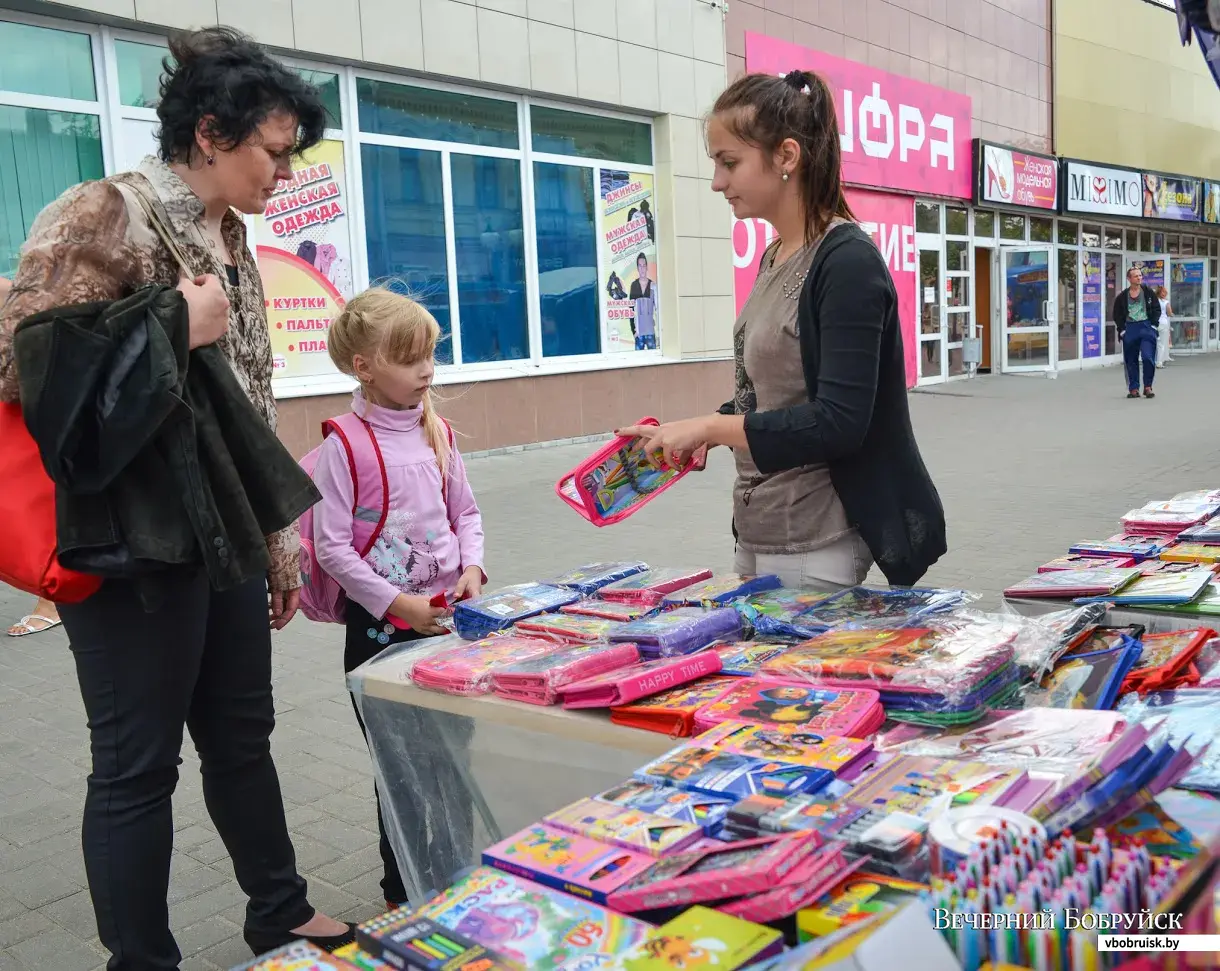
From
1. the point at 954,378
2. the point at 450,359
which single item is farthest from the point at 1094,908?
the point at 954,378

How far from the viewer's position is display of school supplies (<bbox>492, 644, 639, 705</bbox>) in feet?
6.77

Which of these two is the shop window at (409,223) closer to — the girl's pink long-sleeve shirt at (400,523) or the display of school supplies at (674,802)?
the girl's pink long-sleeve shirt at (400,523)

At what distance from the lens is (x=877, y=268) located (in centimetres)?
240

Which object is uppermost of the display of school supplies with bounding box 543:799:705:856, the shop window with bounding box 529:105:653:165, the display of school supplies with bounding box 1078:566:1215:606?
the shop window with bounding box 529:105:653:165

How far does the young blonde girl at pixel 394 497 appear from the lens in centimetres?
281

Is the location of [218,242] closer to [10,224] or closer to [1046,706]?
[1046,706]

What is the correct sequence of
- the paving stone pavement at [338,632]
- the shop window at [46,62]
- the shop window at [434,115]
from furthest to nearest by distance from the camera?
the shop window at [434,115], the shop window at [46,62], the paving stone pavement at [338,632]

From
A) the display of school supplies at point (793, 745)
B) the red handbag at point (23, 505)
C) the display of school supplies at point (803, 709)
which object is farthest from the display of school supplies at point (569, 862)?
the red handbag at point (23, 505)

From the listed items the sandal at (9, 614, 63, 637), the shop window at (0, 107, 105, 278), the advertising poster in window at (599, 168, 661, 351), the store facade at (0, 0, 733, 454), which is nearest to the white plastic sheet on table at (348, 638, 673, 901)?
the sandal at (9, 614, 63, 637)

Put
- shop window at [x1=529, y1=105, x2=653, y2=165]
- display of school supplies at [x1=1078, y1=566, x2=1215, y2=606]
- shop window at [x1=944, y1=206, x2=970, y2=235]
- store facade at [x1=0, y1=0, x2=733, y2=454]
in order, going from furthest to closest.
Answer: shop window at [x1=944, y1=206, x2=970, y2=235] → shop window at [x1=529, y1=105, x2=653, y2=165] → store facade at [x1=0, y1=0, x2=733, y2=454] → display of school supplies at [x1=1078, y1=566, x2=1215, y2=606]

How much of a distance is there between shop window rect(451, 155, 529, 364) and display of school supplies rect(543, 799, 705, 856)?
1043 cm

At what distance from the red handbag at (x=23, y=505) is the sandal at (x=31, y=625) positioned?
4.50 m

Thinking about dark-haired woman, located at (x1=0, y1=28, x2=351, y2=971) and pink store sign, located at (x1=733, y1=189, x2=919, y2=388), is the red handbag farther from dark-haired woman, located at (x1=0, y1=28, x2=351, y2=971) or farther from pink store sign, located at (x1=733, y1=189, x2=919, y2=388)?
pink store sign, located at (x1=733, y1=189, x2=919, y2=388)

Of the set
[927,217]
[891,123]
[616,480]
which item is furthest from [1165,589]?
[927,217]
